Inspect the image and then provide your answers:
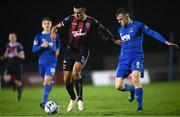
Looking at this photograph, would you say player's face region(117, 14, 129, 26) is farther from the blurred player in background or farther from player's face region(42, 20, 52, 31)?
the blurred player in background

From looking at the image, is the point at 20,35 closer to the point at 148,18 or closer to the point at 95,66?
the point at 95,66

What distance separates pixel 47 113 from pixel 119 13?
2758mm

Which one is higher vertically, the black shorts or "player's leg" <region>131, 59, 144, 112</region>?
the black shorts

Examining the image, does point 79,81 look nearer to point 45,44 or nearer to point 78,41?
point 78,41

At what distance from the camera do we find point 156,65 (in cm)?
4588

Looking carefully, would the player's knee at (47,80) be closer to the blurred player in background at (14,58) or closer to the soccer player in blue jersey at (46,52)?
the soccer player in blue jersey at (46,52)

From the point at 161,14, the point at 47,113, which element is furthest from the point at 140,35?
the point at 161,14

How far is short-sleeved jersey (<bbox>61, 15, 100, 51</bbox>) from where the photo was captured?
1302 cm

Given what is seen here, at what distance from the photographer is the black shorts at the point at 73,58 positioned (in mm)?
13039

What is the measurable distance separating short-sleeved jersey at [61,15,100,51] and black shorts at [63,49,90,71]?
0.11 metres

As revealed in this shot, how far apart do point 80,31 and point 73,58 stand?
2.12 feet

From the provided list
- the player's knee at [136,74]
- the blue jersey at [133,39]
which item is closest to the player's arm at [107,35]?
the blue jersey at [133,39]

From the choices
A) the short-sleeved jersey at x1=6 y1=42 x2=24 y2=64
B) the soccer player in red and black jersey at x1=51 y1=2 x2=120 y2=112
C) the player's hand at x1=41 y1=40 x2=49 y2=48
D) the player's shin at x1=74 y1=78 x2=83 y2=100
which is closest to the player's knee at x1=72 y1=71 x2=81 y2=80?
the soccer player in red and black jersey at x1=51 y1=2 x2=120 y2=112

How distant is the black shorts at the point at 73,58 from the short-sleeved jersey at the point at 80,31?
11 cm
